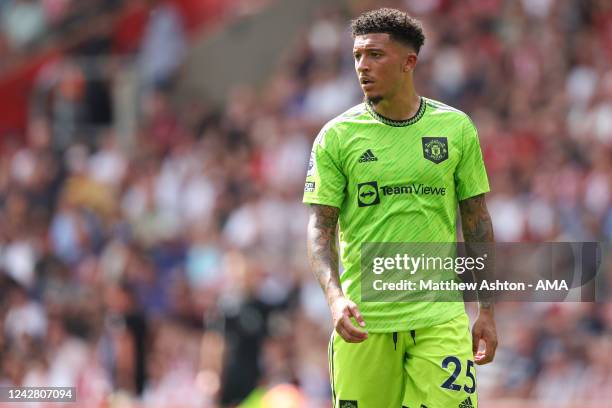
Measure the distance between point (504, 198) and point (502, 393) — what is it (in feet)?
7.35

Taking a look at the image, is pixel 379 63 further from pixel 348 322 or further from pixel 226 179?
pixel 226 179

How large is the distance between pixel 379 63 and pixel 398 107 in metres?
0.26

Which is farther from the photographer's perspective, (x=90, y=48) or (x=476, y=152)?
(x=90, y=48)

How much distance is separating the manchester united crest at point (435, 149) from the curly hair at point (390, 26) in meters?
0.50

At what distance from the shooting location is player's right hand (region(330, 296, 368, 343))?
6461 millimetres

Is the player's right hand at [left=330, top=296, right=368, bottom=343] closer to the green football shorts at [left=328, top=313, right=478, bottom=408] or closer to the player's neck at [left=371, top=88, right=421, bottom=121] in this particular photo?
the green football shorts at [left=328, top=313, right=478, bottom=408]

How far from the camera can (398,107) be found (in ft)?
23.1

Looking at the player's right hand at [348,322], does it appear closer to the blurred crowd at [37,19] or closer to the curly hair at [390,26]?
the curly hair at [390,26]

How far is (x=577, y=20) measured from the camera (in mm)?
16500

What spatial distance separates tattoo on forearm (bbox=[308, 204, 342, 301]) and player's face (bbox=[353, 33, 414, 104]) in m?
0.64

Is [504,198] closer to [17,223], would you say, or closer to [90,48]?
[17,223]

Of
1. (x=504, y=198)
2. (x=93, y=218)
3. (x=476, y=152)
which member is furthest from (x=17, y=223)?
(x=476, y=152)

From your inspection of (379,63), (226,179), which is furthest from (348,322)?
(226,179)

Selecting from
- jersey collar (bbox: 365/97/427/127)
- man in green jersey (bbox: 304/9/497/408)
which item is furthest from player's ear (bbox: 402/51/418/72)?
jersey collar (bbox: 365/97/427/127)
